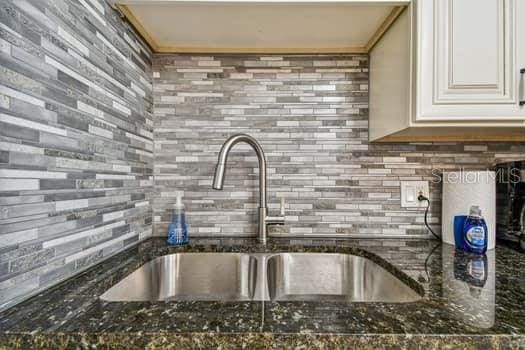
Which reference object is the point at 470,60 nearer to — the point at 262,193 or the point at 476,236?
the point at 476,236

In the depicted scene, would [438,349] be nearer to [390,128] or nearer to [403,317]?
[403,317]

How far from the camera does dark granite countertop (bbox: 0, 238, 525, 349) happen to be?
0.41 m

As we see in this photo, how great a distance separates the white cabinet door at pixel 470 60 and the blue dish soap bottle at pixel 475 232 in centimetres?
30

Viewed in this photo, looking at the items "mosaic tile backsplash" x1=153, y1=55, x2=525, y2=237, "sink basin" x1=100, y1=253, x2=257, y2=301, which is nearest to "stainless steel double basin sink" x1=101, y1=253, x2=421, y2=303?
"sink basin" x1=100, y1=253, x2=257, y2=301

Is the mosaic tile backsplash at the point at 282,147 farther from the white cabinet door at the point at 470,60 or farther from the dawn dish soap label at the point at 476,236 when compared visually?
the white cabinet door at the point at 470,60

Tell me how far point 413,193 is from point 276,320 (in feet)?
2.83

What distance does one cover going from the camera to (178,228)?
98 centimetres

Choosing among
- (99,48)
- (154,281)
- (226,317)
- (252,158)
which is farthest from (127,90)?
(226,317)

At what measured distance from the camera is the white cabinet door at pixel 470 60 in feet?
2.48

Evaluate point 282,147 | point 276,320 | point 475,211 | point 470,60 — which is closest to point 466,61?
point 470,60

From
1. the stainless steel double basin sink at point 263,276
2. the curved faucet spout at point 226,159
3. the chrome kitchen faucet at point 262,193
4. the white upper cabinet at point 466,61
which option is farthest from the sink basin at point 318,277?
the white upper cabinet at point 466,61

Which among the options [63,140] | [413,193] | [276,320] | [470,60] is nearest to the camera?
[276,320]

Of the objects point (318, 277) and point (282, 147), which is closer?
point (318, 277)

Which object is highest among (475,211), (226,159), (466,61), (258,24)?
(258,24)
